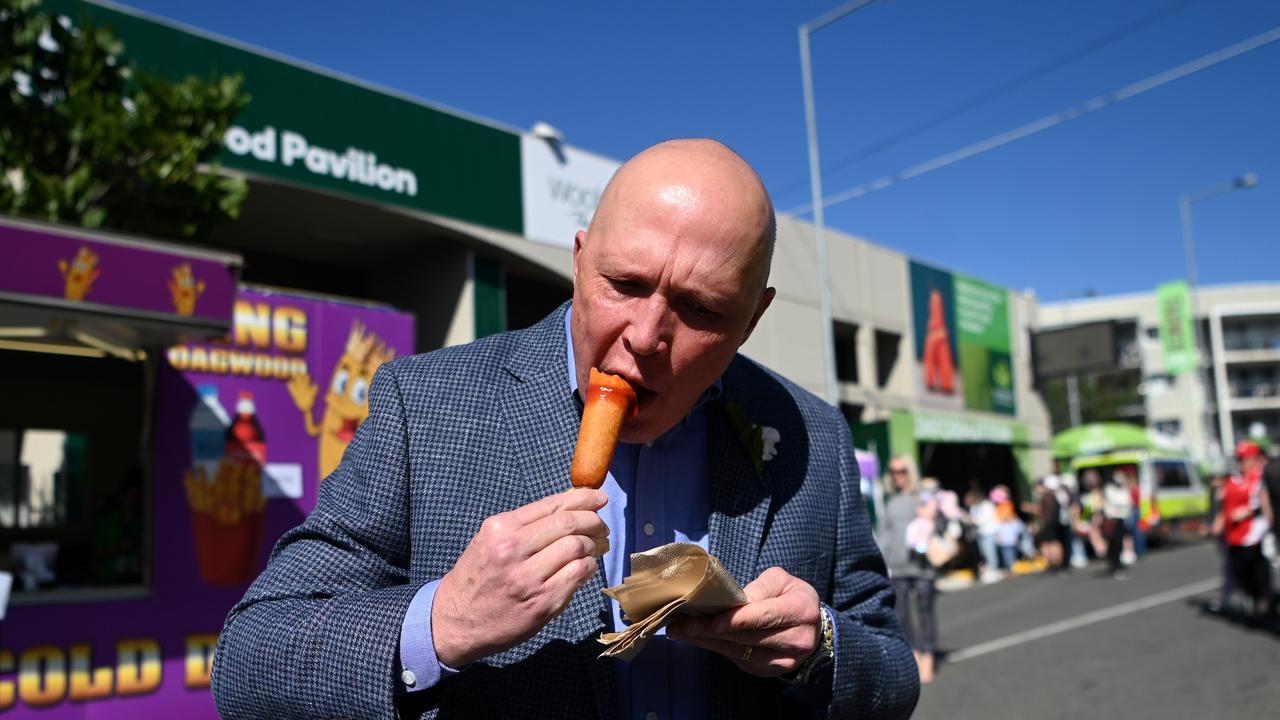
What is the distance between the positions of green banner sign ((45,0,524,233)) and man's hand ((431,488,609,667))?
10160 millimetres

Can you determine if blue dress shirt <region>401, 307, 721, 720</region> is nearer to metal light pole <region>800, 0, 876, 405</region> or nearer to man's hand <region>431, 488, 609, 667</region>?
man's hand <region>431, 488, 609, 667</region>

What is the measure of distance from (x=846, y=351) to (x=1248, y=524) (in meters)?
13.1

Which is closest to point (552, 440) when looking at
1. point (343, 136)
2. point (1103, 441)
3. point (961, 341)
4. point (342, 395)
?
point (342, 395)

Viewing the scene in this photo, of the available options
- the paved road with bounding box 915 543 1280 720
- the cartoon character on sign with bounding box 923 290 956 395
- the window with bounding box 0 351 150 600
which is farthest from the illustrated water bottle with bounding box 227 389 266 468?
the cartoon character on sign with bounding box 923 290 956 395

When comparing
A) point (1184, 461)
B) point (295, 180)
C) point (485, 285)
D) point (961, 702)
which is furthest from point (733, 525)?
point (1184, 461)

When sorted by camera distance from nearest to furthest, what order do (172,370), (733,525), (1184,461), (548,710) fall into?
(548,710) < (733,525) < (172,370) < (1184,461)

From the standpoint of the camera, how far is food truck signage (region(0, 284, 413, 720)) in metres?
7.23

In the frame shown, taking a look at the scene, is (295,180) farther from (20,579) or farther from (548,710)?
(548,710)

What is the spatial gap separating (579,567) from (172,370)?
8223mm

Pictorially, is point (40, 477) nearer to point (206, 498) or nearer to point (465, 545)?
point (206, 498)

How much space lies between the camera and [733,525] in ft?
5.48

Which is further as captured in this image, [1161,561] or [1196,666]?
[1161,561]

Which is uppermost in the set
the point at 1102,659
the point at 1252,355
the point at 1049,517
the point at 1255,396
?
the point at 1252,355

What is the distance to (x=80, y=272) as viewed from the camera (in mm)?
6438
